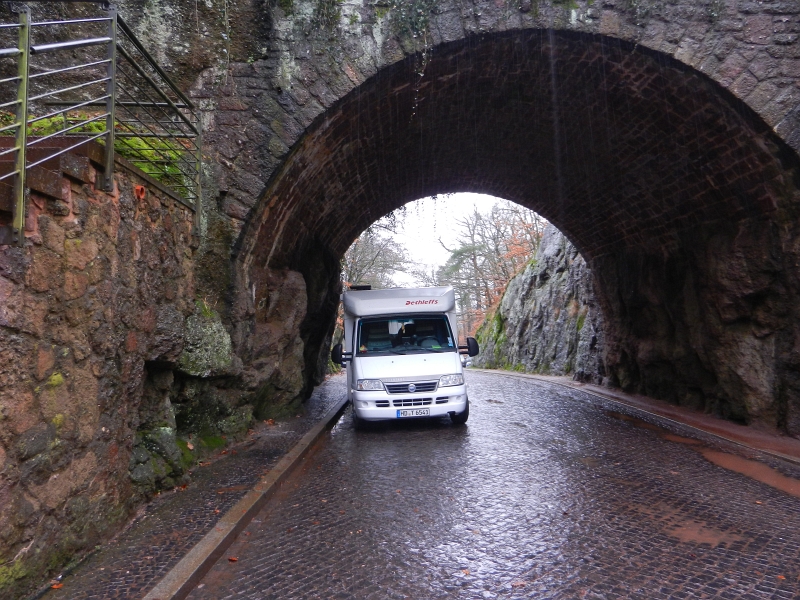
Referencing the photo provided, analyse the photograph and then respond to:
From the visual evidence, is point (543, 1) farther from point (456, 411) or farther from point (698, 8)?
point (456, 411)

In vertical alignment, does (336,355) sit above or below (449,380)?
above

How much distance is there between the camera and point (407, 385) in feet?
30.3

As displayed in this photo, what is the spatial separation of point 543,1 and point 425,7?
1.47m

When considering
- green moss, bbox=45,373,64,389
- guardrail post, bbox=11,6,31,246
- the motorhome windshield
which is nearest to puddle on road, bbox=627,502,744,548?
green moss, bbox=45,373,64,389

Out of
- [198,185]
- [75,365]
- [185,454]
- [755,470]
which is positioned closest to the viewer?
[75,365]

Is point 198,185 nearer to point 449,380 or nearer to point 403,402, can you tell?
point 403,402

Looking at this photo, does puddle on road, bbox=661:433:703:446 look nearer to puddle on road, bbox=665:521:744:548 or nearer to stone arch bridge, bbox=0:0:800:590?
stone arch bridge, bbox=0:0:800:590

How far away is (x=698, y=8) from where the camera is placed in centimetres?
708

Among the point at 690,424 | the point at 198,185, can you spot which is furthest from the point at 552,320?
the point at 198,185

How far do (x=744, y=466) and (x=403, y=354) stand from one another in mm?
5128

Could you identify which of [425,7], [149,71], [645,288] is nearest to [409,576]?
[425,7]

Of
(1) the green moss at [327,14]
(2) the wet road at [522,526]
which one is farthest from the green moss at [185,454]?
(1) the green moss at [327,14]

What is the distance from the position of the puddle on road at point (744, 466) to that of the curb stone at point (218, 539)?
17.1 ft

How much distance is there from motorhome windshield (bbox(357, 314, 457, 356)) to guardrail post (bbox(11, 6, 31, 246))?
7093mm
